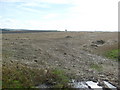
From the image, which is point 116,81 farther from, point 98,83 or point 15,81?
point 15,81

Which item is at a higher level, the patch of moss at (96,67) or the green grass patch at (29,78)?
the green grass patch at (29,78)

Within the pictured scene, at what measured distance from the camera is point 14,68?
763 inches

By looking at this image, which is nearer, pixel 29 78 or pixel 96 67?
pixel 29 78

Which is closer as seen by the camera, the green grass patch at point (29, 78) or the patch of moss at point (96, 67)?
the green grass patch at point (29, 78)

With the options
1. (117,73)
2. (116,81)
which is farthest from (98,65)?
(116,81)

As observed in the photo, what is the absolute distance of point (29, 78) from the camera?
17.0 metres

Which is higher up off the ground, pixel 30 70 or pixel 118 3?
pixel 118 3

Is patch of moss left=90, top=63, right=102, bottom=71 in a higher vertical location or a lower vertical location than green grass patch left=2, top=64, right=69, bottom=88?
lower

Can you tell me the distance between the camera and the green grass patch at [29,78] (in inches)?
623

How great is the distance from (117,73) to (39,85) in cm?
908

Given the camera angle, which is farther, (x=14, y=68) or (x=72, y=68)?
(x=72, y=68)

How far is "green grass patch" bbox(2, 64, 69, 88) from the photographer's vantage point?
15.8m

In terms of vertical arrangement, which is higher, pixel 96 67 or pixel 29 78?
pixel 29 78

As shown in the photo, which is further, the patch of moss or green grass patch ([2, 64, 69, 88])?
the patch of moss
